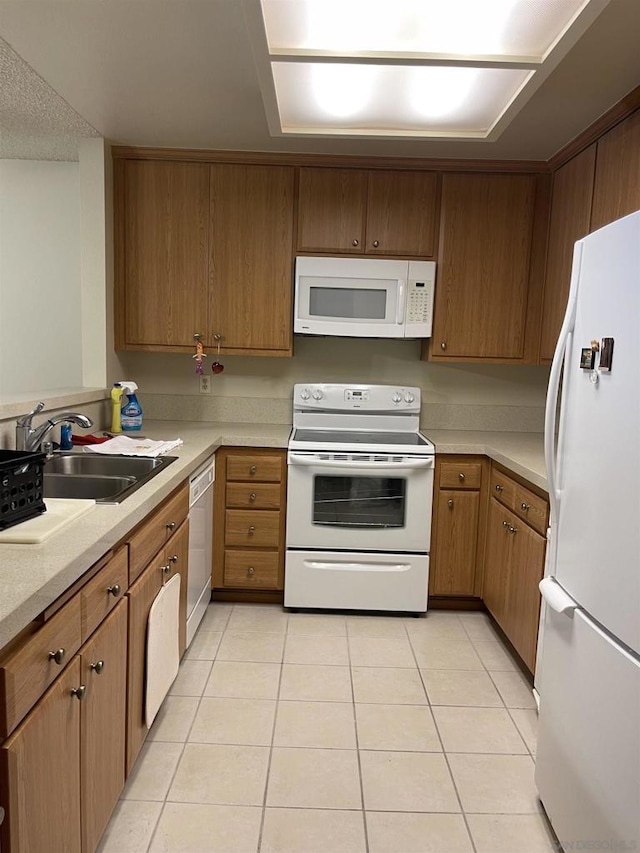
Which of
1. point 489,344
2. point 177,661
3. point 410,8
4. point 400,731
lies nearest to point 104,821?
point 177,661

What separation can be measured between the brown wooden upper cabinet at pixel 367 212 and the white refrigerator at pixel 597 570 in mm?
1729

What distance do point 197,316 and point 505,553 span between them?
196 cm

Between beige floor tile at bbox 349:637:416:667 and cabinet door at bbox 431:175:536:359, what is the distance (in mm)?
1491

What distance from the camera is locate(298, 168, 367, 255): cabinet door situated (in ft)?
10.6

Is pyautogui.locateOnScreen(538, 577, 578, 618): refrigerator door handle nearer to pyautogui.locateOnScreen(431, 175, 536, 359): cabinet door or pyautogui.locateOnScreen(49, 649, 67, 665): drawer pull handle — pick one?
pyautogui.locateOnScreen(49, 649, 67, 665): drawer pull handle

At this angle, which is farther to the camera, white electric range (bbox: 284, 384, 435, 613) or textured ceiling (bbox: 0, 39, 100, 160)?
white electric range (bbox: 284, 384, 435, 613)

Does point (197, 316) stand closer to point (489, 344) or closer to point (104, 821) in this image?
point (489, 344)

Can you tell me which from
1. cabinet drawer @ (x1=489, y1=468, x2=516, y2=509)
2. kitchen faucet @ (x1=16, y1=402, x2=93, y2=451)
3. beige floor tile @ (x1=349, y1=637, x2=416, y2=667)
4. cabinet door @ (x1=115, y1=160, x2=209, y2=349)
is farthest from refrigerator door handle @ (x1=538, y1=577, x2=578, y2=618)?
cabinet door @ (x1=115, y1=160, x2=209, y2=349)

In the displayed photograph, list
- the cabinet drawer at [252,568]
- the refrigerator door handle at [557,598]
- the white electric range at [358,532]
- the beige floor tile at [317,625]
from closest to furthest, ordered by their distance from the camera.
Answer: the refrigerator door handle at [557,598], the beige floor tile at [317,625], the white electric range at [358,532], the cabinet drawer at [252,568]

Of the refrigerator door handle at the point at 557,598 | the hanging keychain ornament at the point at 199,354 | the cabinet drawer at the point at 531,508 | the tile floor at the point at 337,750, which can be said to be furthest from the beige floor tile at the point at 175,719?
the hanging keychain ornament at the point at 199,354

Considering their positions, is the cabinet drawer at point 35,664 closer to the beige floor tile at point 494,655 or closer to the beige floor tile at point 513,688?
the beige floor tile at point 513,688

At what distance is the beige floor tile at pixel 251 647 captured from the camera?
2.65 meters

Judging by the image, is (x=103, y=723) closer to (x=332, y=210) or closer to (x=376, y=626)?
(x=376, y=626)

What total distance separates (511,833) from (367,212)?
8.94 ft
